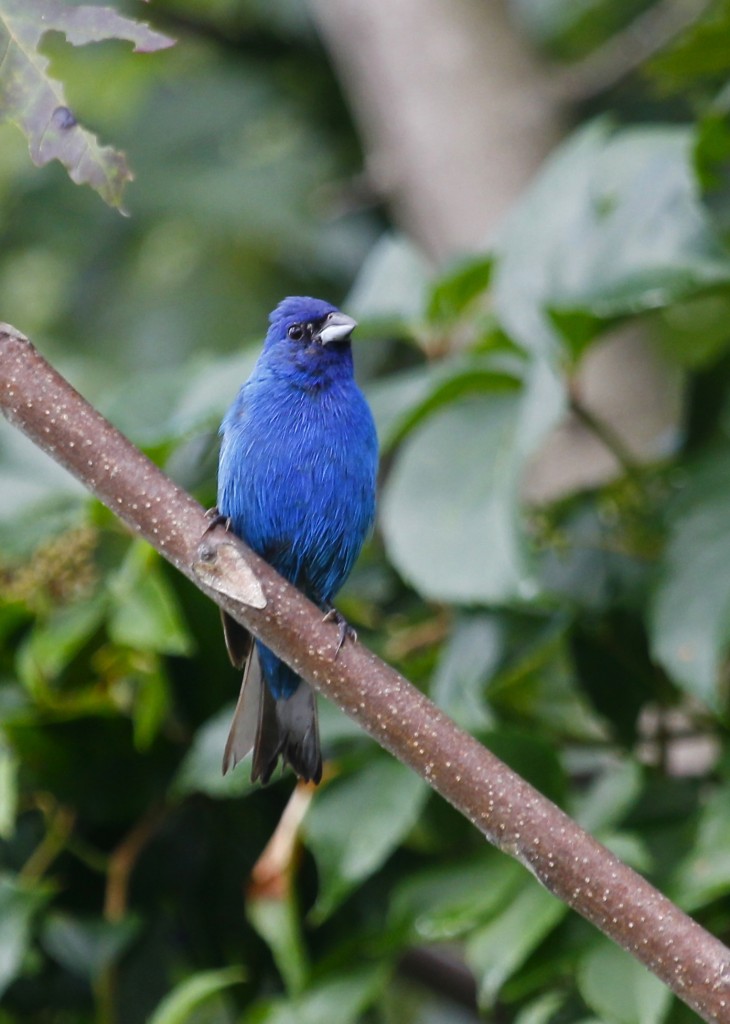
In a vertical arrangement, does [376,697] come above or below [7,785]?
above

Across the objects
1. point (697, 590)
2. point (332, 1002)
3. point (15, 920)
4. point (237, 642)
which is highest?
point (237, 642)

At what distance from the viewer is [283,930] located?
9.67ft

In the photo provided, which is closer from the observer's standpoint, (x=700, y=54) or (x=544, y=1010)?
(x=544, y=1010)

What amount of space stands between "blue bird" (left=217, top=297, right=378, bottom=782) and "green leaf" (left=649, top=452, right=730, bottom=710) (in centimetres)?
71

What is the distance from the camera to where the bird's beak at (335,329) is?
314 cm

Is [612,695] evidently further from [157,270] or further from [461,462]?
[157,270]

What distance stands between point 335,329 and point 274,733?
988mm

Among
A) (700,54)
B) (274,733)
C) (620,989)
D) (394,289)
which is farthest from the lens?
(394,289)

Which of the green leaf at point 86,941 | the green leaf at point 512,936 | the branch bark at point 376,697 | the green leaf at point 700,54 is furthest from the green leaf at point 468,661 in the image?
the green leaf at point 700,54

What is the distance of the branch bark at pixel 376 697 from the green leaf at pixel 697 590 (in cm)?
96

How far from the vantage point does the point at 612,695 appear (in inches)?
131

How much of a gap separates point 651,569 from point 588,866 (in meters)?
1.51

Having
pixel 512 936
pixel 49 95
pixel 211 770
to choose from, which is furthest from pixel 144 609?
pixel 49 95

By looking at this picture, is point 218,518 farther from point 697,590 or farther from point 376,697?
point 697,590
